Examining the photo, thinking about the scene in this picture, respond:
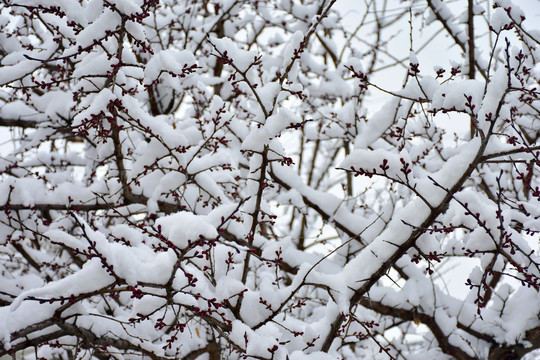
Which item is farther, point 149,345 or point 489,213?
point 149,345

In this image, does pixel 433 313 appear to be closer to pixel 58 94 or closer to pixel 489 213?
pixel 489 213

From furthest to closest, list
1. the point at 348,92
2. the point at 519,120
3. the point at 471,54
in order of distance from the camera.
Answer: the point at 348,92 < the point at 519,120 < the point at 471,54

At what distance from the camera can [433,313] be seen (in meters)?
3.82

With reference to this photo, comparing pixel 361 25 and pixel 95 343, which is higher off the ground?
pixel 361 25

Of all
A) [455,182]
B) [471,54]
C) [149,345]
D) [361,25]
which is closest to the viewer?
[455,182]

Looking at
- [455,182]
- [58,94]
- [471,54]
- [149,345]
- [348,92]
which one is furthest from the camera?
[348,92]

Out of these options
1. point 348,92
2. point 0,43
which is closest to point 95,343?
point 0,43

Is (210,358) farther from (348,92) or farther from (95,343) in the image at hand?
(348,92)

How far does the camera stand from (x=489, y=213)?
2.08 m

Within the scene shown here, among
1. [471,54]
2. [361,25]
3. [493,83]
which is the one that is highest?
[361,25]

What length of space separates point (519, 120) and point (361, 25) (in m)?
2.34

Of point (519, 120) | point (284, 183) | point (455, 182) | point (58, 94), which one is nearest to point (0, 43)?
point (58, 94)

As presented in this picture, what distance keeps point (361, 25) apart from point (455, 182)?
4.28 m

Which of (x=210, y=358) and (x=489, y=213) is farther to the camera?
(x=210, y=358)
